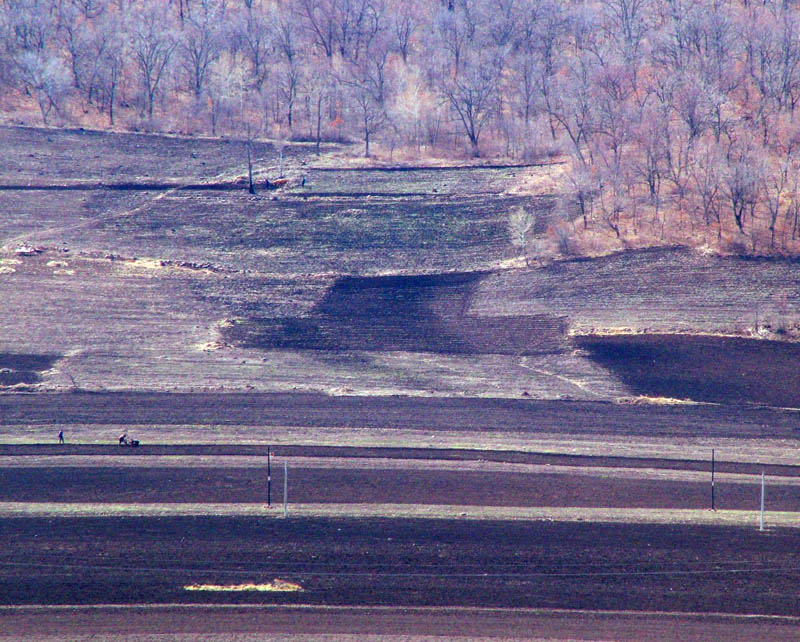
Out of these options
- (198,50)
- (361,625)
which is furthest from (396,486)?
(198,50)

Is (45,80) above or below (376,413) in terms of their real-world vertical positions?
above

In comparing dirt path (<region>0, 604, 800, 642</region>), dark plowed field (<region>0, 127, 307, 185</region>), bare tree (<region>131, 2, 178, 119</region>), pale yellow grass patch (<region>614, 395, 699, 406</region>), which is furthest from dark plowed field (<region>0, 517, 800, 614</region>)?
bare tree (<region>131, 2, 178, 119</region>)

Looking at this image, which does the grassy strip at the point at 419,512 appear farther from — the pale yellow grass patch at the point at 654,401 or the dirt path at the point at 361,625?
the pale yellow grass patch at the point at 654,401

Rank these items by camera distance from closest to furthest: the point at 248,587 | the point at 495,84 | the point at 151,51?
the point at 248,587
the point at 495,84
the point at 151,51

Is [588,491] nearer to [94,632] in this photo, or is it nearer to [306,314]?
[94,632]

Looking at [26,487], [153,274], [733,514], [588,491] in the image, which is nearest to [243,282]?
[153,274]

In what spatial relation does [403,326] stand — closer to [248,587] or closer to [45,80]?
[248,587]
